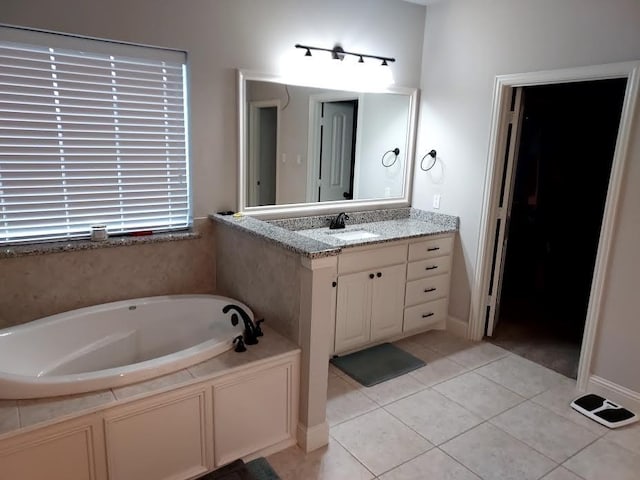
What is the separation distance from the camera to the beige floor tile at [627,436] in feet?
7.89

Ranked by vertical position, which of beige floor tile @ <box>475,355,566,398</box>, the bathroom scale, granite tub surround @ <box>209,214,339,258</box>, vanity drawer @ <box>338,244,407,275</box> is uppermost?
granite tub surround @ <box>209,214,339,258</box>

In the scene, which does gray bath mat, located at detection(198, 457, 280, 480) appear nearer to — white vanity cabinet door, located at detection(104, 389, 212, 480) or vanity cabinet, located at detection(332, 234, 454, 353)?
white vanity cabinet door, located at detection(104, 389, 212, 480)

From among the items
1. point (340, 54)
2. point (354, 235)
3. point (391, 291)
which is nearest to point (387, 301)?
point (391, 291)

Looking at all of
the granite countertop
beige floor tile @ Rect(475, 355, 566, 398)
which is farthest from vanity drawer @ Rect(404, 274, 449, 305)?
beige floor tile @ Rect(475, 355, 566, 398)

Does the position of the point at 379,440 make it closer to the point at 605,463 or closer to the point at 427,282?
the point at 605,463

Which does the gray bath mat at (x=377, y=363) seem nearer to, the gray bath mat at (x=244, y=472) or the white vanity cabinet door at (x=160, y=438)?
the gray bath mat at (x=244, y=472)

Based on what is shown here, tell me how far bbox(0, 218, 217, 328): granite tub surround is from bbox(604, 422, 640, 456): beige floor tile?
99.1 inches

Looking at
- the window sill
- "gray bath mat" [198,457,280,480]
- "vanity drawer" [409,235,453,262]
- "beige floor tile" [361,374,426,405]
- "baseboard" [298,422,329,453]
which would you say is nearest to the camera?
"gray bath mat" [198,457,280,480]

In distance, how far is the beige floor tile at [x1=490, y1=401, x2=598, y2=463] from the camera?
238 cm

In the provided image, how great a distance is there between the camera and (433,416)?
8.61ft

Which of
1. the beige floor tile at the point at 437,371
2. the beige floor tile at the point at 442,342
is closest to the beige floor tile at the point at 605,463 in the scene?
the beige floor tile at the point at 437,371

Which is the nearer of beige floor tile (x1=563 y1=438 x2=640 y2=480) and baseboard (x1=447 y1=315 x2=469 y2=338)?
beige floor tile (x1=563 y1=438 x2=640 y2=480)

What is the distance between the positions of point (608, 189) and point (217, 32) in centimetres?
249

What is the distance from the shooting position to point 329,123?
347cm
